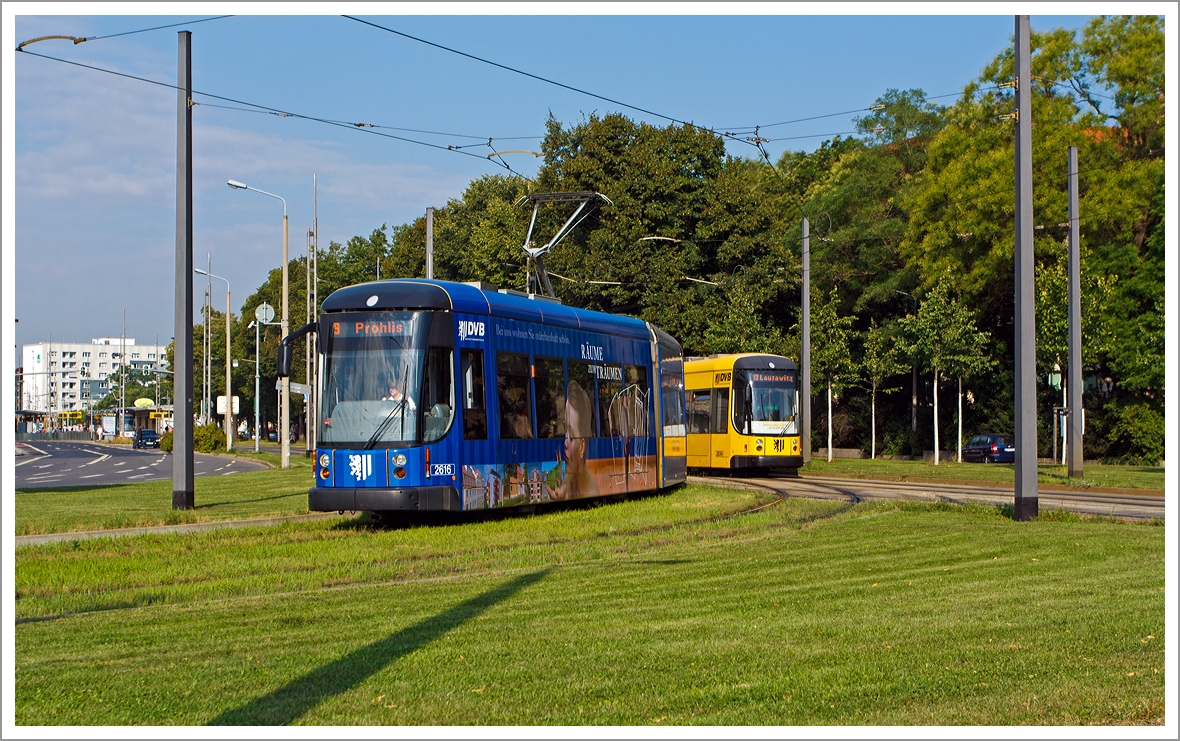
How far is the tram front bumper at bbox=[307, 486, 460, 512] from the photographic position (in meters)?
16.3

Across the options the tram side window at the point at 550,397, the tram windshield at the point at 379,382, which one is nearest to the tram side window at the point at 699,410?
the tram side window at the point at 550,397

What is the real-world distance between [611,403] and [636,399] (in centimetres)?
137

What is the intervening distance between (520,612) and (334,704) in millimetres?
3238

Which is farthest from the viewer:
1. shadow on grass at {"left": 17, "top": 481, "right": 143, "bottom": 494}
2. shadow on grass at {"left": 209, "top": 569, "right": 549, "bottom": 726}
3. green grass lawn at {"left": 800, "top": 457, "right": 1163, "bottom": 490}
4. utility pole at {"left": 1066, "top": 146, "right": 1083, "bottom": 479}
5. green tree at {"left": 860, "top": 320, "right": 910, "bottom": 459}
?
green tree at {"left": 860, "top": 320, "right": 910, "bottom": 459}

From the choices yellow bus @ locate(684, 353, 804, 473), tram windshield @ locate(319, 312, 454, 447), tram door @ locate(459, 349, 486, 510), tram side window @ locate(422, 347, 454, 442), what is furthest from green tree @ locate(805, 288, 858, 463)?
tram windshield @ locate(319, 312, 454, 447)

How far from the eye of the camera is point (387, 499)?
53.7ft

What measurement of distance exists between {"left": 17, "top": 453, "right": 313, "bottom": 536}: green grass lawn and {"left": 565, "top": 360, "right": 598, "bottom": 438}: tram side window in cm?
502

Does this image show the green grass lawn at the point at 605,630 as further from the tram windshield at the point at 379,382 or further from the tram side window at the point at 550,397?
the tram side window at the point at 550,397

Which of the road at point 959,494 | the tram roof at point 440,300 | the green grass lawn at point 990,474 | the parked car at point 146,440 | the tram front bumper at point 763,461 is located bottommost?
the parked car at point 146,440

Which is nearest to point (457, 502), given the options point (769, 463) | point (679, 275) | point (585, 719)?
point (585, 719)

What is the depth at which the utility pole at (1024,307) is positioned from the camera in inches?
649

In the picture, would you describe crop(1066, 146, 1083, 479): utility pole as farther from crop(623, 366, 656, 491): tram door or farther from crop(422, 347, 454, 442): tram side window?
crop(422, 347, 454, 442): tram side window

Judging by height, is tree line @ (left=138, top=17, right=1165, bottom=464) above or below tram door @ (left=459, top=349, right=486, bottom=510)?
above

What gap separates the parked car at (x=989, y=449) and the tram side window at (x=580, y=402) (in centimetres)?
2889
